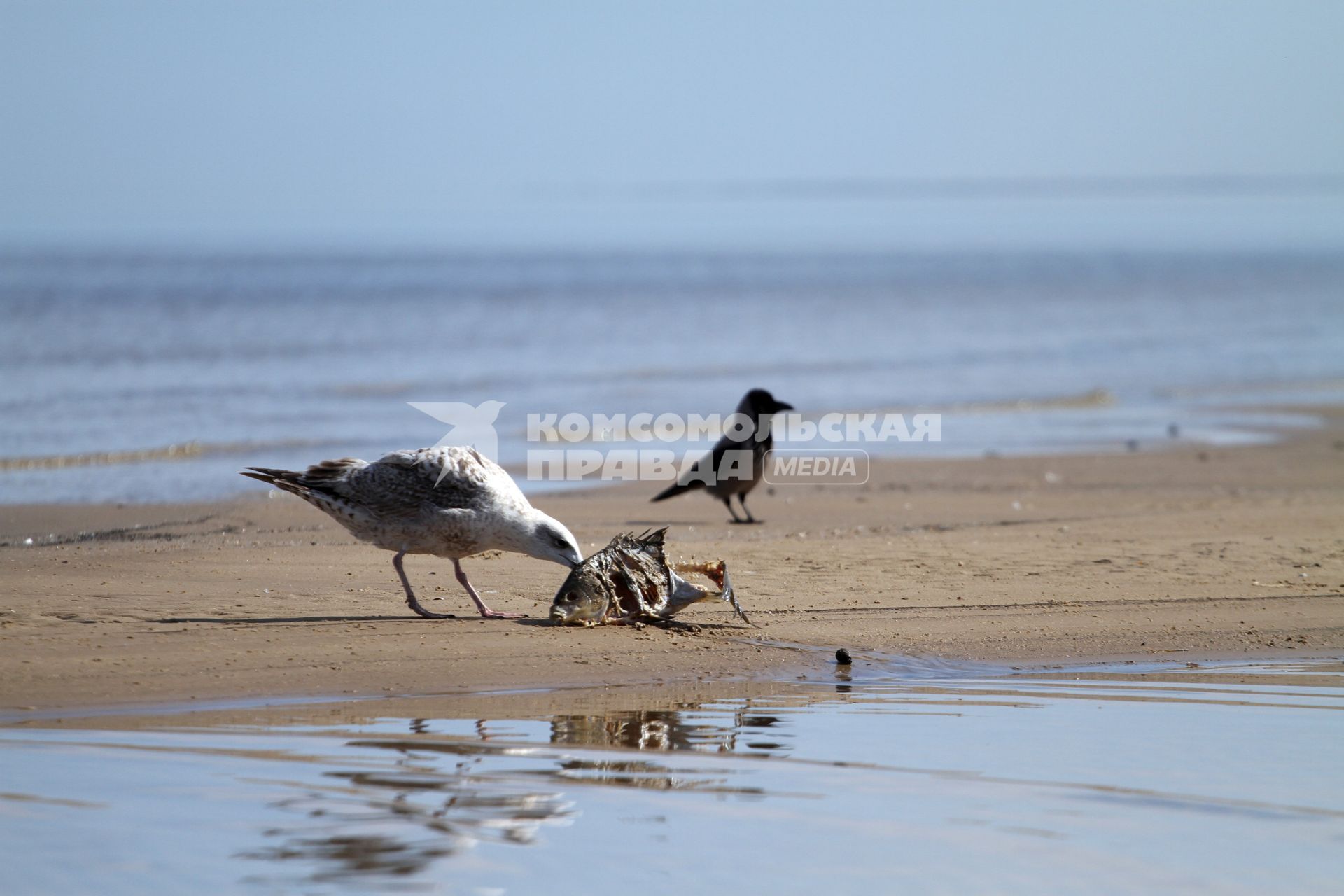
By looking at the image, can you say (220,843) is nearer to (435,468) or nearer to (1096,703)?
(435,468)

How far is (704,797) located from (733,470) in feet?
22.9

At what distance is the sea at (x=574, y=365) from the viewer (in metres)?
15.3

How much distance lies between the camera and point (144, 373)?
20766 millimetres

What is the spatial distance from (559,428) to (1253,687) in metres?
11.5

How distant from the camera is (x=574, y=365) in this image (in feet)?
81.7

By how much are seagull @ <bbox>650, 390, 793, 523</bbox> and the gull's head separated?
14.5ft

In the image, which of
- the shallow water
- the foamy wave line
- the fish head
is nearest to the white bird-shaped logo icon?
the foamy wave line

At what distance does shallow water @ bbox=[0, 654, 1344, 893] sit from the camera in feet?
13.3

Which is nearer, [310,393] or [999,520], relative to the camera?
[999,520]

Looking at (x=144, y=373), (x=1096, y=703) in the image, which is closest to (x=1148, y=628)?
(x=1096, y=703)

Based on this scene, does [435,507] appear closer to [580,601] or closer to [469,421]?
[580,601]

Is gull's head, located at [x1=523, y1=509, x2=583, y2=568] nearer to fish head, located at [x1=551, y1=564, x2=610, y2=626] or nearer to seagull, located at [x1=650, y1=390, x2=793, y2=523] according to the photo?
fish head, located at [x1=551, y1=564, x2=610, y2=626]

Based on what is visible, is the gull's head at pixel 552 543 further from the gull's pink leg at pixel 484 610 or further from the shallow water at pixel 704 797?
the shallow water at pixel 704 797

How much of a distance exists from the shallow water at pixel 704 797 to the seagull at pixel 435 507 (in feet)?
4.11
